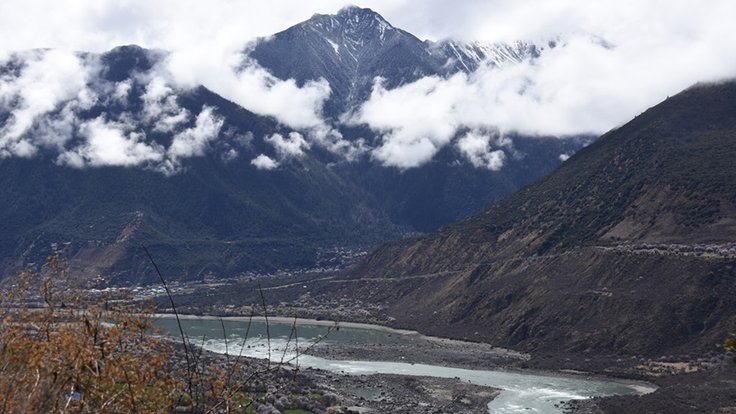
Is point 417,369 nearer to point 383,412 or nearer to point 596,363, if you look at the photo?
point 596,363

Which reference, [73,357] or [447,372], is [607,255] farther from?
[73,357]

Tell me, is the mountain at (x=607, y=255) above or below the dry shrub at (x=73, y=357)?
above

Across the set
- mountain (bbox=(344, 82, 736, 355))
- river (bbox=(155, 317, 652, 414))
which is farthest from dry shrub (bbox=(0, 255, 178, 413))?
mountain (bbox=(344, 82, 736, 355))

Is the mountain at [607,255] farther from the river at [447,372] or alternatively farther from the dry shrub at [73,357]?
the dry shrub at [73,357]

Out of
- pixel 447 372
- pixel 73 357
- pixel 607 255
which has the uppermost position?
pixel 607 255

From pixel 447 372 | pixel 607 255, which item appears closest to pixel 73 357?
pixel 447 372

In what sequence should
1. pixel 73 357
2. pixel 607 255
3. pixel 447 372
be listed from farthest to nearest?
pixel 607 255 → pixel 447 372 → pixel 73 357

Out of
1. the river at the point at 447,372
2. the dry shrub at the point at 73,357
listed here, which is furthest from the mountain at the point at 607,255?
the dry shrub at the point at 73,357

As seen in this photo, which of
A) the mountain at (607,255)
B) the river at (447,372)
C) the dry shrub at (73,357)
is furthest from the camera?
the mountain at (607,255)

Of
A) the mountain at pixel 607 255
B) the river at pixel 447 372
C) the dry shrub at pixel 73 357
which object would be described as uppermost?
the mountain at pixel 607 255

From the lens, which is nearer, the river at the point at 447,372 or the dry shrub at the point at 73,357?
the dry shrub at the point at 73,357
